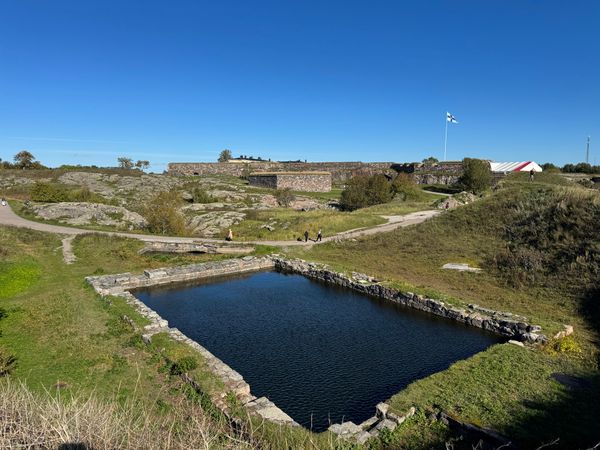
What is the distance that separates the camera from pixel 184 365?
11.3 meters

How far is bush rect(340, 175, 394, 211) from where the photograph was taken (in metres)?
49.1

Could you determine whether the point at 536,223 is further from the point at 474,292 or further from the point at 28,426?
the point at 28,426

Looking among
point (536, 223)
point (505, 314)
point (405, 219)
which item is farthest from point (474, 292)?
point (405, 219)

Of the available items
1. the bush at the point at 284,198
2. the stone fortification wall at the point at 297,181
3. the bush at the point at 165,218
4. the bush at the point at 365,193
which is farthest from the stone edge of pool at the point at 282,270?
the stone fortification wall at the point at 297,181

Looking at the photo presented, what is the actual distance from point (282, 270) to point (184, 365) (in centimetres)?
1511

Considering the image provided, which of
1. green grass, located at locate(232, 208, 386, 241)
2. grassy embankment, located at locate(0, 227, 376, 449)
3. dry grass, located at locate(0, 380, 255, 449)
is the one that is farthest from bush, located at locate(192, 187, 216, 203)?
dry grass, located at locate(0, 380, 255, 449)

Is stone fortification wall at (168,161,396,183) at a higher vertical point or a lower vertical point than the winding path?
higher

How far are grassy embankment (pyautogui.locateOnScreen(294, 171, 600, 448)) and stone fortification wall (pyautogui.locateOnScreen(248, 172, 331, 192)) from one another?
100 feet

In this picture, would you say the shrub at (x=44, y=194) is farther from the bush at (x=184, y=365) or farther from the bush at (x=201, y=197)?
the bush at (x=184, y=365)

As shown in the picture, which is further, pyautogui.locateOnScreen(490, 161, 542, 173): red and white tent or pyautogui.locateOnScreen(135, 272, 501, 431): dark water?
pyautogui.locateOnScreen(490, 161, 542, 173): red and white tent

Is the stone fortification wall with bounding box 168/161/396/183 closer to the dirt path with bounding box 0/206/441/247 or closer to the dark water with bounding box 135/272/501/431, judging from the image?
the dirt path with bounding box 0/206/441/247

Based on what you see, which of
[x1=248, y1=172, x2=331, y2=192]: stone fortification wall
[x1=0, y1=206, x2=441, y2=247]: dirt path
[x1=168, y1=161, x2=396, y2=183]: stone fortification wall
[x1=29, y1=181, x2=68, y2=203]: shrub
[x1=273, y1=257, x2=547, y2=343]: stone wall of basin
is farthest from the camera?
[x1=168, y1=161, x2=396, y2=183]: stone fortification wall

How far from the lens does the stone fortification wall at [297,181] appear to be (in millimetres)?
60469

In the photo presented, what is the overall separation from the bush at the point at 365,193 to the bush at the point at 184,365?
39229mm
